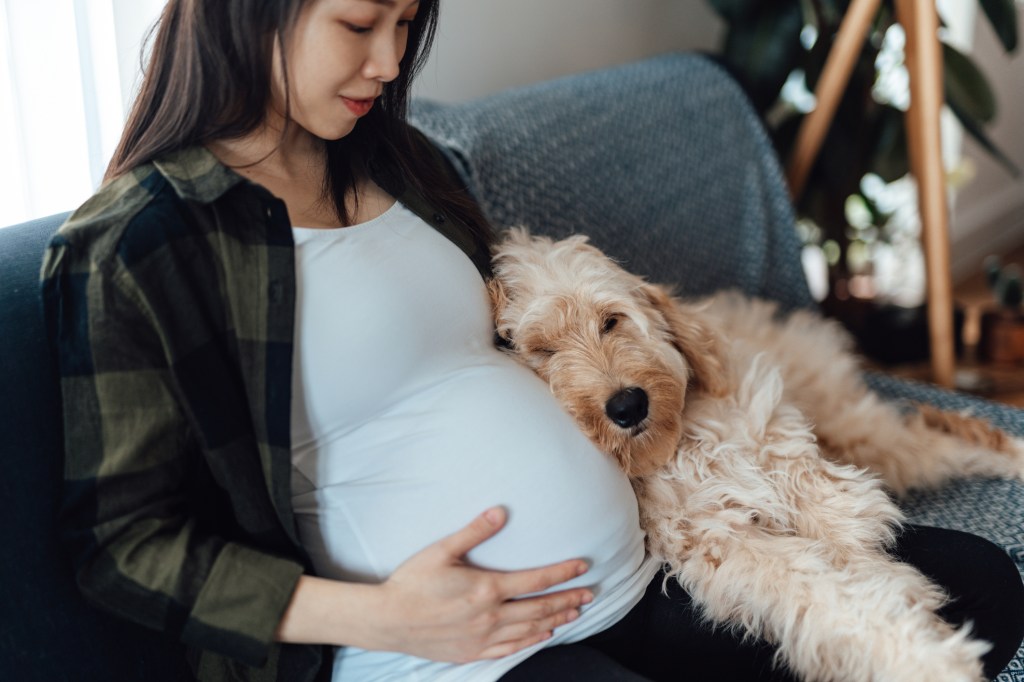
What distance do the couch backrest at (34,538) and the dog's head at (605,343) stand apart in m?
0.60

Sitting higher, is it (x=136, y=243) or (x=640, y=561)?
(x=136, y=243)

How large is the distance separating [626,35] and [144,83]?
1886mm

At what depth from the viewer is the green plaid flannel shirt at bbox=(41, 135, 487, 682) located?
100cm

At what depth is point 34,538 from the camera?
107 cm

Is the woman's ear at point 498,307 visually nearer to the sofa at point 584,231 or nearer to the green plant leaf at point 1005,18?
the sofa at point 584,231

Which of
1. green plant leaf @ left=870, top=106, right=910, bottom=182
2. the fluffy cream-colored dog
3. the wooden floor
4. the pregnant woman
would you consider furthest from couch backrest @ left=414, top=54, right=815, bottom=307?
the wooden floor

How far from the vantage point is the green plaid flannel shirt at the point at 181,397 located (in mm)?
1004

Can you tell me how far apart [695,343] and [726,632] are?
424 millimetres

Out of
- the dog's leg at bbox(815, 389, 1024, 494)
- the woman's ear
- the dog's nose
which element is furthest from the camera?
the dog's leg at bbox(815, 389, 1024, 494)

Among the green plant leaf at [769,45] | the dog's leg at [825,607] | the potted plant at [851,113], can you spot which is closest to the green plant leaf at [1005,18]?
the potted plant at [851,113]

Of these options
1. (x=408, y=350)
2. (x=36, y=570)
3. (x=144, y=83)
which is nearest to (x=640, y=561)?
(x=408, y=350)

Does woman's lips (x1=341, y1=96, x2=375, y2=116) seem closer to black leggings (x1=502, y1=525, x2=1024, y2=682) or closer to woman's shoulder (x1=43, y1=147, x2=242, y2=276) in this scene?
woman's shoulder (x1=43, y1=147, x2=242, y2=276)

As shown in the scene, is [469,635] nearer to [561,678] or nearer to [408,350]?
[561,678]

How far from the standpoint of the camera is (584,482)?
1.17 m
